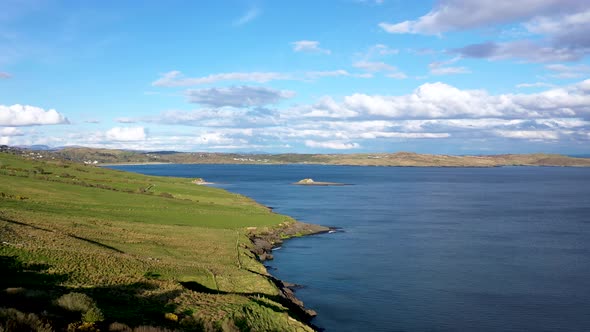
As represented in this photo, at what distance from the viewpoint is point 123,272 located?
3275cm

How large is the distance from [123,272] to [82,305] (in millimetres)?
12119

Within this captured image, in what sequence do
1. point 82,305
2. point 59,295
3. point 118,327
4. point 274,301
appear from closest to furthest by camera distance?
point 118,327 < point 82,305 < point 59,295 < point 274,301

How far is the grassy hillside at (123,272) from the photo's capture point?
824 inches

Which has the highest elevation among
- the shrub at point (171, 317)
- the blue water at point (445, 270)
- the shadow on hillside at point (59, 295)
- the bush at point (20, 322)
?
the bush at point (20, 322)

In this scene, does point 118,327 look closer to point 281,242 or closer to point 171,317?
point 171,317

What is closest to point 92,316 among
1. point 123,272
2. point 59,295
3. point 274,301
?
point 59,295

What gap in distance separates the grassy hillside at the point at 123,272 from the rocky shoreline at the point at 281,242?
1.37 meters

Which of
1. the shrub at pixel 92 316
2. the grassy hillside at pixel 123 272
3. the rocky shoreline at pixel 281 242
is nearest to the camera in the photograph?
the shrub at pixel 92 316

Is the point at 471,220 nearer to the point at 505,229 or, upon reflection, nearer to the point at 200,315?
the point at 505,229

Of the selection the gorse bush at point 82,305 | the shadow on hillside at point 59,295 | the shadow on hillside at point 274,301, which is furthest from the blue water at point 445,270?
the gorse bush at point 82,305

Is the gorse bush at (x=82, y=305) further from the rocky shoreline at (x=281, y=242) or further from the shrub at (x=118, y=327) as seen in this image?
the rocky shoreline at (x=281, y=242)

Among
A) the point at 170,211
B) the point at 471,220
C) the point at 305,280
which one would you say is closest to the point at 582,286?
the point at 305,280

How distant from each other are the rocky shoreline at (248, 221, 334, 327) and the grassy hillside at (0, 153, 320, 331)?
137 centimetres

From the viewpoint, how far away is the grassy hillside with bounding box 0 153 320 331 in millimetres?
20934
